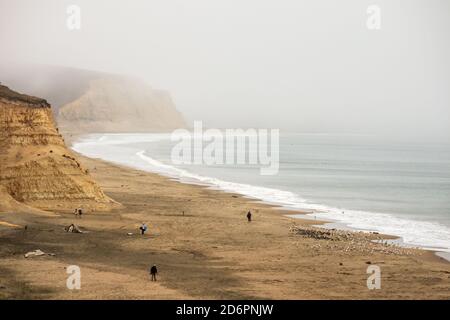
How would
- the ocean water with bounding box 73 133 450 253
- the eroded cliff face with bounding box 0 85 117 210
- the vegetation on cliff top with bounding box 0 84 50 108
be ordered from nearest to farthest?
the eroded cliff face with bounding box 0 85 117 210
the vegetation on cliff top with bounding box 0 84 50 108
the ocean water with bounding box 73 133 450 253

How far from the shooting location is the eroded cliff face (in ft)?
134

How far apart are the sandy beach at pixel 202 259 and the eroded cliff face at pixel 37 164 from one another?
188 cm

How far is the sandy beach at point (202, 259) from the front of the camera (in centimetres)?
2452

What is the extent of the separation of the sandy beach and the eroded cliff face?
1880mm

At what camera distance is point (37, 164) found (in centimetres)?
4138

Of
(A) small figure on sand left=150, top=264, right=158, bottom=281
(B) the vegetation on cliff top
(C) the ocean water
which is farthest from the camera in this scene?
(C) the ocean water

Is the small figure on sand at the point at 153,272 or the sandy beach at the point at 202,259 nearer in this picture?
the sandy beach at the point at 202,259
